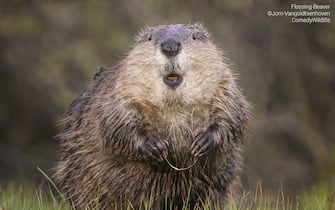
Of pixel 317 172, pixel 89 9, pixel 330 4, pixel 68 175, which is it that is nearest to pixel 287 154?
pixel 317 172

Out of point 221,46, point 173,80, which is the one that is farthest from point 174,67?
point 221,46

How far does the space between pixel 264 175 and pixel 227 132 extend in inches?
143

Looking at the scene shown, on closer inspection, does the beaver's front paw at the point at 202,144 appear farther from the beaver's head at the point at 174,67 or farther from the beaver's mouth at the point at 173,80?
the beaver's mouth at the point at 173,80

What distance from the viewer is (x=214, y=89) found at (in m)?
4.23

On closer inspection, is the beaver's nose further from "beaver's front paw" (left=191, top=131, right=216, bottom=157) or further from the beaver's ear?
"beaver's front paw" (left=191, top=131, right=216, bottom=157)

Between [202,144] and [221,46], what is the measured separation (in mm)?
3320

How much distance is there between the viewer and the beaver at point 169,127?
13.4 ft

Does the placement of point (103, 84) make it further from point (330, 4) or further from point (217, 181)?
point (330, 4)

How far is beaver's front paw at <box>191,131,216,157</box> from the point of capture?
4.14m

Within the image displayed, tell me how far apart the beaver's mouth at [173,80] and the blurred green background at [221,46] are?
3354mm

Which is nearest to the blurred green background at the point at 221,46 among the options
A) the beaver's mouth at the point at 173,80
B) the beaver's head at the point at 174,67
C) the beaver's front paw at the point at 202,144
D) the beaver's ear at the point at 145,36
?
the beaver's ear at the point at 145,36

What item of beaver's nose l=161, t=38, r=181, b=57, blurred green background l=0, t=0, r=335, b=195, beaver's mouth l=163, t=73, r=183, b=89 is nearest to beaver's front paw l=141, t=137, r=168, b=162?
beaver's mouth l=163, t=73, r=183, b=89

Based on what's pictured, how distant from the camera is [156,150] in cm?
412

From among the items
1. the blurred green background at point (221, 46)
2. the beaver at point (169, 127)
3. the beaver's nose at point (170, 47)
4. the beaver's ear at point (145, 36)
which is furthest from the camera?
the blurred green background at point (221, 46)
